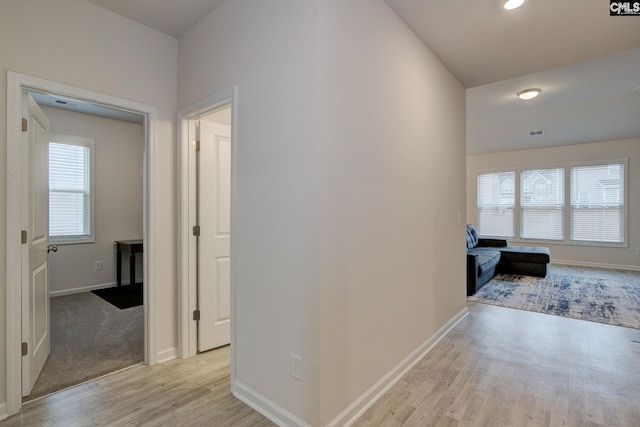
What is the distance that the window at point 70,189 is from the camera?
15.8 feet

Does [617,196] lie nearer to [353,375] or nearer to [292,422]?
[353,375]

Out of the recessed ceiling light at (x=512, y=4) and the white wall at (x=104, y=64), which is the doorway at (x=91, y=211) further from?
the recessed ceiling light at (x=512, y=4)

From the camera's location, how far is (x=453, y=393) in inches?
89.0

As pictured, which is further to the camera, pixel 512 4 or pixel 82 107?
pixel 82 107

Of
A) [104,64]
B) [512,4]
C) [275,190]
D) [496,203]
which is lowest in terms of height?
[275,190]

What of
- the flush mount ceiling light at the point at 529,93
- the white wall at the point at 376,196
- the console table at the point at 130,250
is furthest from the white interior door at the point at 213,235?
the flush mount ceiling light at the point at 529,93

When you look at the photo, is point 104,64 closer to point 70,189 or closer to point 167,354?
point 167,354

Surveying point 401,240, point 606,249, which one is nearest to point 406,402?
point 401,240

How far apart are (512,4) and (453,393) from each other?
2751mm

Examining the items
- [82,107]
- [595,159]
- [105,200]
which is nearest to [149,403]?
[105,200]

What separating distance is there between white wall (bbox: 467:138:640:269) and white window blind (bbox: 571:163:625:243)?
17 centimetres

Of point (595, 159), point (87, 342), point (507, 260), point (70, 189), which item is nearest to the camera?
point (87, 342)

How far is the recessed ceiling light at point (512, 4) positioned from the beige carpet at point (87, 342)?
3969 mm

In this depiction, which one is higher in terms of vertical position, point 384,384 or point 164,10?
point 164,10
